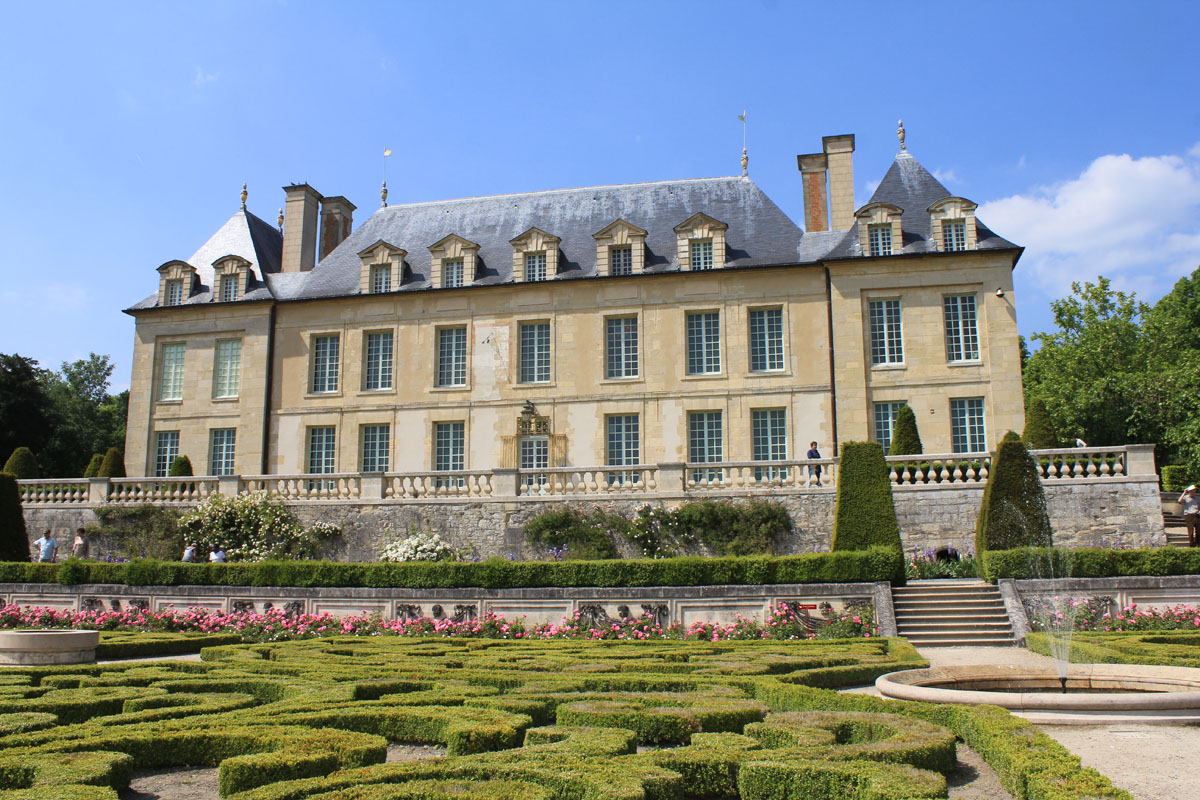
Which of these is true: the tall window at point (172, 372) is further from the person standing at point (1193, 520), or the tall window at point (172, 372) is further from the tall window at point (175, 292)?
the person standing at point (1193, 520)

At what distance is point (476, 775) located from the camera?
509cm

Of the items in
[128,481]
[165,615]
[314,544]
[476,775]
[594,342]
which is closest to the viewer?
[476,775]

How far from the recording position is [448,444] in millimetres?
27859

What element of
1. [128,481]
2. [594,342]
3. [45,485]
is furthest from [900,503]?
[45,485]

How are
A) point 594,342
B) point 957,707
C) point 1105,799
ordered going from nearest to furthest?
point 1105,799, point 957,707, point 594,342

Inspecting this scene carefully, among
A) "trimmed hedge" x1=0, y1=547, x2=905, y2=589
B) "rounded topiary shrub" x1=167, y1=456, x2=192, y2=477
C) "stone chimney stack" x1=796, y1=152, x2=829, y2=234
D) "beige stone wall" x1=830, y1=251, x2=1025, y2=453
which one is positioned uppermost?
"stone chimney stack" x1=796, y1=152, x2=829, y2=234

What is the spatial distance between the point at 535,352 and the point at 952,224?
11.9 meters

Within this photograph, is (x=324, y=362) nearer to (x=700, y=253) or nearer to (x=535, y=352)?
(x=535, y=352)

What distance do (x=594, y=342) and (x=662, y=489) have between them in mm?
7169

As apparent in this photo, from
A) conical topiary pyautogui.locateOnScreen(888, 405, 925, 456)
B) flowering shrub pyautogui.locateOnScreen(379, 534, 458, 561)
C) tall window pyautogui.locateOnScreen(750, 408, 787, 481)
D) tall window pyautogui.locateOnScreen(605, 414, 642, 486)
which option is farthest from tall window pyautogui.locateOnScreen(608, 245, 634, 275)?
flowering shrub pyautogui.locateOnScreen(379, 534, 458, 561)

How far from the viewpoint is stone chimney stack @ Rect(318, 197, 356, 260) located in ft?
108

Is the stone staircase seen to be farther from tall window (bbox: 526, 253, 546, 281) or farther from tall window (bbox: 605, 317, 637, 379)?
tall window (bbox: 526, 253, 546, 281)

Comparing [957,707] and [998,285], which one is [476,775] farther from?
[998,285]

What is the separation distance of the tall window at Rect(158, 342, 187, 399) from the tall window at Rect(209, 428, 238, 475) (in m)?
1.83
